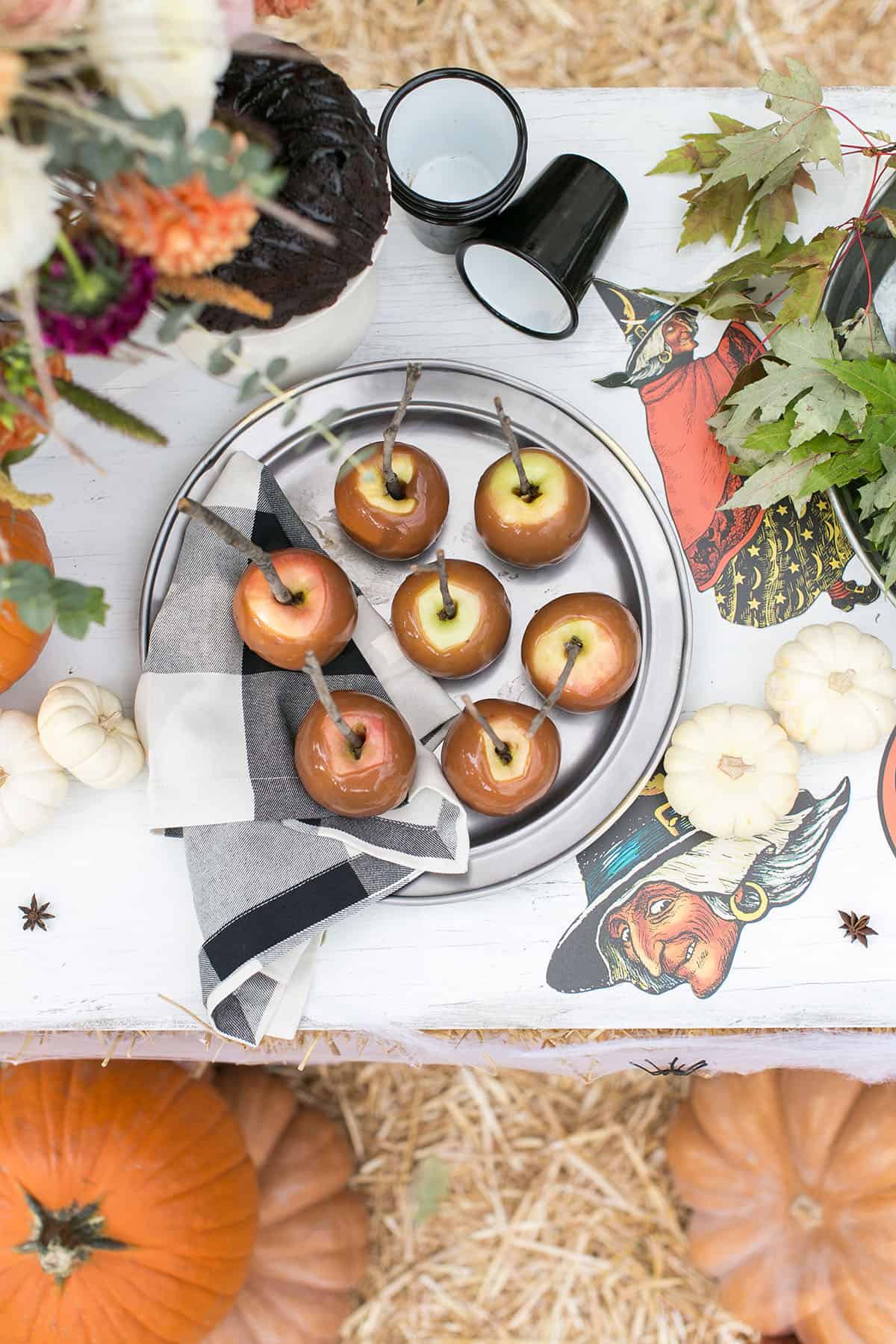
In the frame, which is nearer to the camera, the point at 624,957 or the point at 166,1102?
the point at 624,957

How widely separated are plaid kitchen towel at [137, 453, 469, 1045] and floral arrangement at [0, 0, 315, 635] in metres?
0.22

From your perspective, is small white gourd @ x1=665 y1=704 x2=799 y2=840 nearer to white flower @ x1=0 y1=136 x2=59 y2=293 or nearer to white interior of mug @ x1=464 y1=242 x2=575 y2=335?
white interior of mug @ x1=464 y1=242 x2=575 y2=335

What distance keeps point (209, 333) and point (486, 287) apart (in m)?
0.27

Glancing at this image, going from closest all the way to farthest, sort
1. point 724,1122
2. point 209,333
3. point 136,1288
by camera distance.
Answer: point 209,333
point 136,1288
point 724,1122

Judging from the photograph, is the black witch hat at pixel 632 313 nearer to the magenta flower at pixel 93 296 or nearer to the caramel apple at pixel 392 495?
the caramel apple at pixel 392 495

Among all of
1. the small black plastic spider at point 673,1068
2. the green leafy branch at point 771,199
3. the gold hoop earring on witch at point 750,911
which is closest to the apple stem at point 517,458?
the green leafy branch at point 771,199

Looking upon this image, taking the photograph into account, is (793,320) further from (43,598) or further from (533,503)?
(43,598)

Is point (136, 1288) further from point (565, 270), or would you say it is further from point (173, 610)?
point (565, 270)

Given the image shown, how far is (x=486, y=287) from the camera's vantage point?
2.68 feet

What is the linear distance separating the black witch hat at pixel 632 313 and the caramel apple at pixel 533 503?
144 millimetres

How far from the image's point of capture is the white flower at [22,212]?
388 millimetres

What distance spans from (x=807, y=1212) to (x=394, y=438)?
0.89 meters

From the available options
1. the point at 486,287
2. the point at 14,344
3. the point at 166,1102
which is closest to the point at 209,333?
the point at 14,344

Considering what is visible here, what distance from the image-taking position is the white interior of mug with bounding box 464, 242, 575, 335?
80cm
